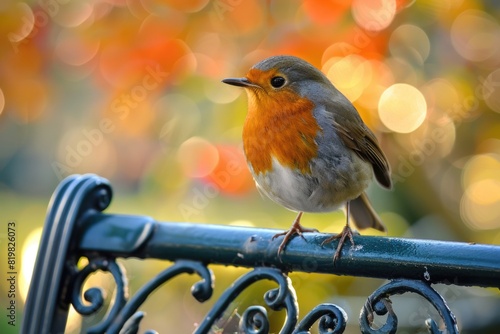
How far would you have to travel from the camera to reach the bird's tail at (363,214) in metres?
2.67

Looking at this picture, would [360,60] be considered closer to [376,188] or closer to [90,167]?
[376,188]

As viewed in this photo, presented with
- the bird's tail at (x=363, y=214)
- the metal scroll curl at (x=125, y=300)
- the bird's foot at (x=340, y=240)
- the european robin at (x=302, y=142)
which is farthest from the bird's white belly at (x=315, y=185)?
the metal scroll curl at (x=125, y=300)

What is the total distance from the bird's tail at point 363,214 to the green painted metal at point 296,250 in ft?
2.52

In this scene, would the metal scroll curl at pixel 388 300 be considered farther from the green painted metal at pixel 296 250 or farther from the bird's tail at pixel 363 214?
the bird's tail at pixel 363 214

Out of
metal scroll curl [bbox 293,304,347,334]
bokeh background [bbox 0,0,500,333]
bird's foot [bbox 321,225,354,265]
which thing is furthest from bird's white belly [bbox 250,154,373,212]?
bokeh background [bbox 0,0,500,333]

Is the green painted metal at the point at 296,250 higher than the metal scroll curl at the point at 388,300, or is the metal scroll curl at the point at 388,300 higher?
the green painted metal at the point at 296,250

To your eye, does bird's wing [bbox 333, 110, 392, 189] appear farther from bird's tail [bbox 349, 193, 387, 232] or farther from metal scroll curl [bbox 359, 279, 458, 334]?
metal scroll curl [bbox 359, 279, 458, 334]

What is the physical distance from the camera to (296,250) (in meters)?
1.84

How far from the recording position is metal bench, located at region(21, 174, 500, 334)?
1611mm

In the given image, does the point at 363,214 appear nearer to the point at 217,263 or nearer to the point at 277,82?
the point at 277,82

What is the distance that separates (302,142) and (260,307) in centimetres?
72

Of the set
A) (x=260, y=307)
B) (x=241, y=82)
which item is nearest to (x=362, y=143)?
(x=241, y=82)

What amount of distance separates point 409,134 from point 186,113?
3.22 ft

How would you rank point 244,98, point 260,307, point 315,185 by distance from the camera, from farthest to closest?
point 244,98
point 315,185
point 260,307
